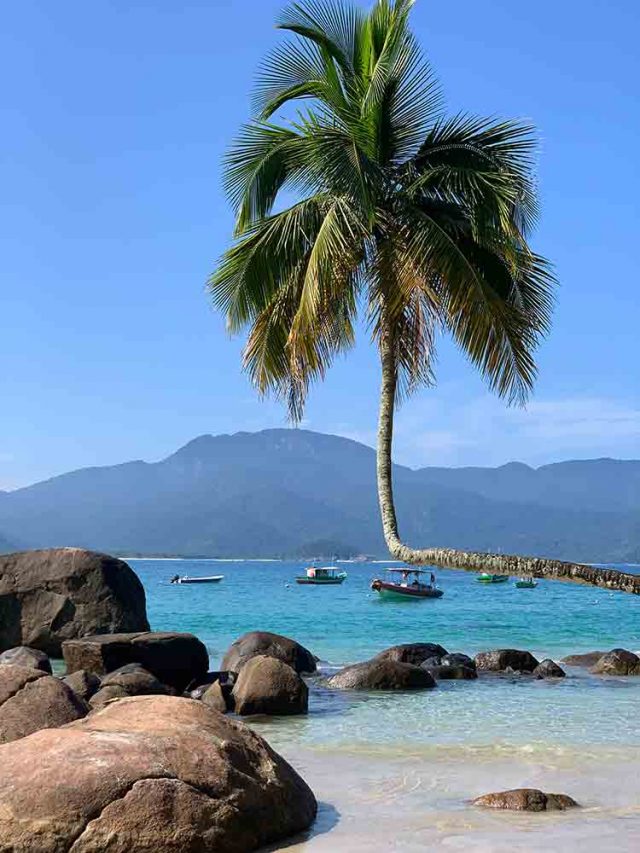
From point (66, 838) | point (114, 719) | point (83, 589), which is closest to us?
point (66, 838)

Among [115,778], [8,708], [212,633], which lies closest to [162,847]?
[115,778]

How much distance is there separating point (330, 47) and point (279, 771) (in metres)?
8.80

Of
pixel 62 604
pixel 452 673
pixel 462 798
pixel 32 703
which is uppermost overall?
pixel 62 604

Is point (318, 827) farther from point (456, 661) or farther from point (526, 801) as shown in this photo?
point (456, 661)

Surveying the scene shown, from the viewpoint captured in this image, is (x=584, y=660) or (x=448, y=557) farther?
(x=584, y=660)

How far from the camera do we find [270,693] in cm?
1853

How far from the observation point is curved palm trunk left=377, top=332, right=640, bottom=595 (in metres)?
8.09

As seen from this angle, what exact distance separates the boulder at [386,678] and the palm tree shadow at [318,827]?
37.0ft

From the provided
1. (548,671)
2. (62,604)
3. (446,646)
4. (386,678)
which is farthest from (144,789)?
(446,646)

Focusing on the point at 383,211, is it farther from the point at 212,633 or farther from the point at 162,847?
the point at 212,633

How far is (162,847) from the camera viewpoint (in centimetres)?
851

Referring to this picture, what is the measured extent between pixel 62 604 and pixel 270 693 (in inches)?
374

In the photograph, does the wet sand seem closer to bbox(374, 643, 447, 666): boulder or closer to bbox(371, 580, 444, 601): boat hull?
bbox(374, 643, 447, 666): boulder

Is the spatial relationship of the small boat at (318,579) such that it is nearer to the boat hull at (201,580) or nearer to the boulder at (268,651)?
the boat hull at (201,580)
